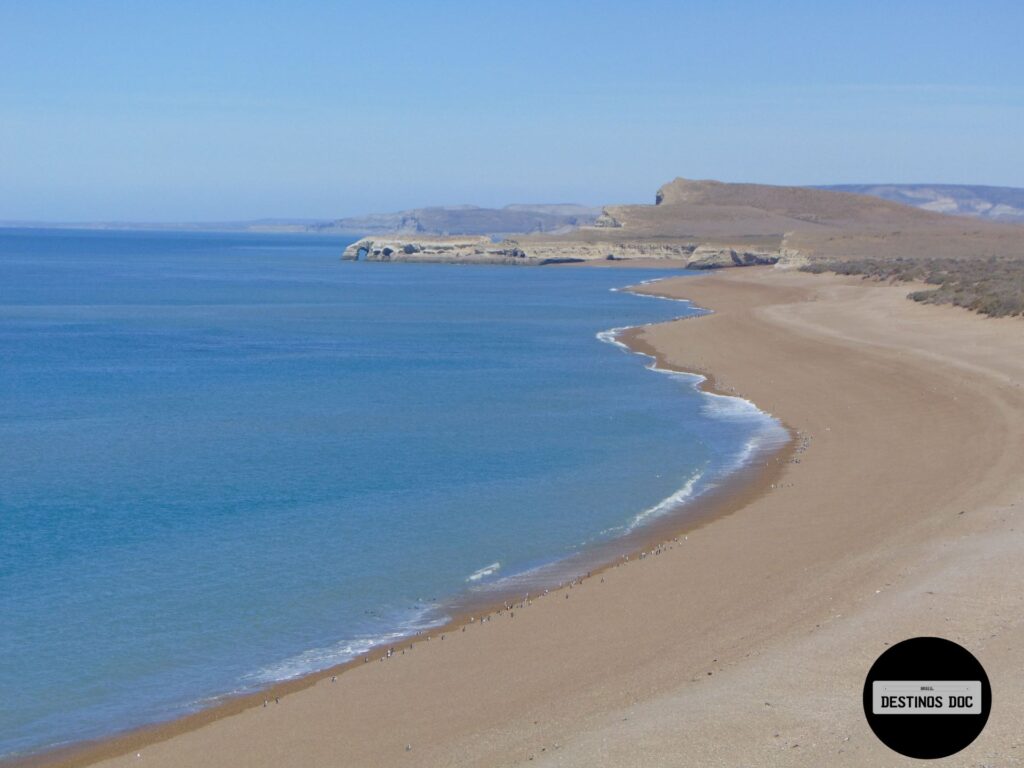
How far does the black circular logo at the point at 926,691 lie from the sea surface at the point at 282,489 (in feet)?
25.0

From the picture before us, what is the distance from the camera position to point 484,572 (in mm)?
15766

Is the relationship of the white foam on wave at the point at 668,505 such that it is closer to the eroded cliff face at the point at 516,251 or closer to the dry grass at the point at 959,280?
the dry grass at the point at 959,280

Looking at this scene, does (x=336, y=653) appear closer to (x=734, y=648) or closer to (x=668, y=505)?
(x=734, y=648)

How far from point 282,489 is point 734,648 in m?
10.8

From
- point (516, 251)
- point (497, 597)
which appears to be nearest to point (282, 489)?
point (497, 597)

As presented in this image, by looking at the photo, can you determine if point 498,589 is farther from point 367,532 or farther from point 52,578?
point 52,578

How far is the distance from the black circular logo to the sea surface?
7.62 metres

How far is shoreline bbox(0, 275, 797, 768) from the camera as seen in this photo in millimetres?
10781

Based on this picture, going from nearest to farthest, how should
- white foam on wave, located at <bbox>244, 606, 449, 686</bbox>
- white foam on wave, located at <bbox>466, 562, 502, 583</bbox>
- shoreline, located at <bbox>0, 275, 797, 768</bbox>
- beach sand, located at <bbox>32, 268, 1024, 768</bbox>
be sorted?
beach sand, located at <bbox>32, 268, 1024, 768</bbox> < shoreline, located at <bbox>0, 275, 797, 768</bbox> < white foam on wave, located at <bbox>244, 606, 449, 686</bbox> < white foam on wave, located at <bbox>466, 562, 502, 583</bbox>

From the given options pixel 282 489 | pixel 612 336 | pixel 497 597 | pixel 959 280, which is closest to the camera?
pixel 497 597

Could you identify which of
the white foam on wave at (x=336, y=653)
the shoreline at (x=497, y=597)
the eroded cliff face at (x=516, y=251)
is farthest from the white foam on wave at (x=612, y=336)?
the eroded cliff face at (x=516, y=251)

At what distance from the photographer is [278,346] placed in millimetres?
44844

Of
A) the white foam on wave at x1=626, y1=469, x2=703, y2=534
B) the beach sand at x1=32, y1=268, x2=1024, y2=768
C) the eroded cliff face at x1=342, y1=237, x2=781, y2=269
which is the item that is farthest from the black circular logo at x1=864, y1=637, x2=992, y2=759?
the eroded cliff face at x1=342, y1=237, x2=781, y2=269

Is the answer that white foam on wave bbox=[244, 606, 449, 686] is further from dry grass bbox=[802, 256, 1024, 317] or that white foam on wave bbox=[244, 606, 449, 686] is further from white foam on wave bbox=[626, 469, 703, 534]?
dry grass bbox=[802, 256, 1024, 317]
